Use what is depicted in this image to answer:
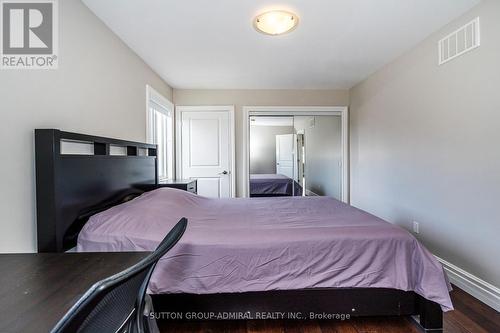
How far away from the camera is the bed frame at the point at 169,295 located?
4.55 feet

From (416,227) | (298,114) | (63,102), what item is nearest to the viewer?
(63,102)

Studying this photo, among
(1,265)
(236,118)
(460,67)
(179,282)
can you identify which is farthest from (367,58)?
(1,265)

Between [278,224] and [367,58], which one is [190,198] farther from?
[367,58]

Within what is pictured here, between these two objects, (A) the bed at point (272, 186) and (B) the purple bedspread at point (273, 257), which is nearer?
(B) the purple bedspread at point (273, 257)

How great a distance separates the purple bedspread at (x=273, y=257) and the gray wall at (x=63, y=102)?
379 millimetres

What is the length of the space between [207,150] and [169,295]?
9.53ft

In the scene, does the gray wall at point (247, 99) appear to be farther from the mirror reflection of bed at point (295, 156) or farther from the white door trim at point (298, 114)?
the mirror reflection of bed at point (295, 156)

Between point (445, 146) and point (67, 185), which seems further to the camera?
point (445, 146)

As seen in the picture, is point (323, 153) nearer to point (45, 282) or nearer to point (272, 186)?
point (272, 186)

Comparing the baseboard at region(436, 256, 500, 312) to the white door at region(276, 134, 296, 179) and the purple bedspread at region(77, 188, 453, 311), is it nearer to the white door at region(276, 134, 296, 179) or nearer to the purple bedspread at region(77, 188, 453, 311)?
the purple bedspread at region(77, 188, 453, 311)

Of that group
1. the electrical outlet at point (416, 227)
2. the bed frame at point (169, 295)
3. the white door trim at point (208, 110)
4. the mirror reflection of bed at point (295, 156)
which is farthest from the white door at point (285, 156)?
the bed frame at point (169, 295)

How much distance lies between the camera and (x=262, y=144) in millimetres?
4836

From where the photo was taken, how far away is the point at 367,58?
9.89 feet

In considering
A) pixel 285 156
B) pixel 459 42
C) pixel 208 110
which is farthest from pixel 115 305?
pixel 285 156
